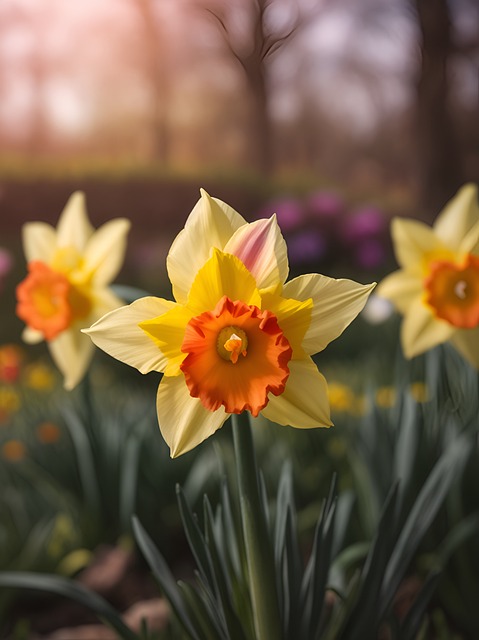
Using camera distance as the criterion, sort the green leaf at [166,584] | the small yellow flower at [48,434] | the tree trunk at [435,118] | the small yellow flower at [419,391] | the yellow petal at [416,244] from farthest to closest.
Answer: the tree trunk at [435,118] → the small yellow flower at [48,434] → the small yellow flower at [419,391] → the yellow petal at [416,244] → the green leaf at [166,584]

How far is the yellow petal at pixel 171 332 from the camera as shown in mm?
455

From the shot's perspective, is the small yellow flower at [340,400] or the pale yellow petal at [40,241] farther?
the small yellow flower at [340,400]

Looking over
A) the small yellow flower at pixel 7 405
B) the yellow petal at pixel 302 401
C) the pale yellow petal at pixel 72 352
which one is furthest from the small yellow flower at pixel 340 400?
the yellow petal at pixel 302 401

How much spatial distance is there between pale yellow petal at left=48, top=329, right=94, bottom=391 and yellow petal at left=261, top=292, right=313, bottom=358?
46 cm

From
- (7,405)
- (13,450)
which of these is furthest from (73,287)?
(7,405)

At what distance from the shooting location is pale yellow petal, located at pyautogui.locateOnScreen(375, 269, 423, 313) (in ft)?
3.04

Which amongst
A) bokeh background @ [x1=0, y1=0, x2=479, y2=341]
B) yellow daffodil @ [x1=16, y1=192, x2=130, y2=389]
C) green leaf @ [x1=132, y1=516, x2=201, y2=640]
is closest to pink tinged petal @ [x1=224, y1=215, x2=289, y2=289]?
green leaf @ [x1=132, y1=516, x2=201, y2=640]

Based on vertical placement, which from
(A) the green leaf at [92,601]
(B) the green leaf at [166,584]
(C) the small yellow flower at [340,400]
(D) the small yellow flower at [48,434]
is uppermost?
(B) the green leaf at [166,584]

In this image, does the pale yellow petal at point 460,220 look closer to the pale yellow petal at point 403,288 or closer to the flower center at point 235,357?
the pale yellow petal at point 403,288

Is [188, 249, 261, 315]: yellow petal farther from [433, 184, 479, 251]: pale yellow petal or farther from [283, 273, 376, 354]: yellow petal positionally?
[433, 184, 479, 251]: pale yellow petal

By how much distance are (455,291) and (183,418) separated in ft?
1.52

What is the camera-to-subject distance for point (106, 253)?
33.4 inches

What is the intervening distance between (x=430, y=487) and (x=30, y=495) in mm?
822

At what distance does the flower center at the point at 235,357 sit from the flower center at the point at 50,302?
1.33ft
